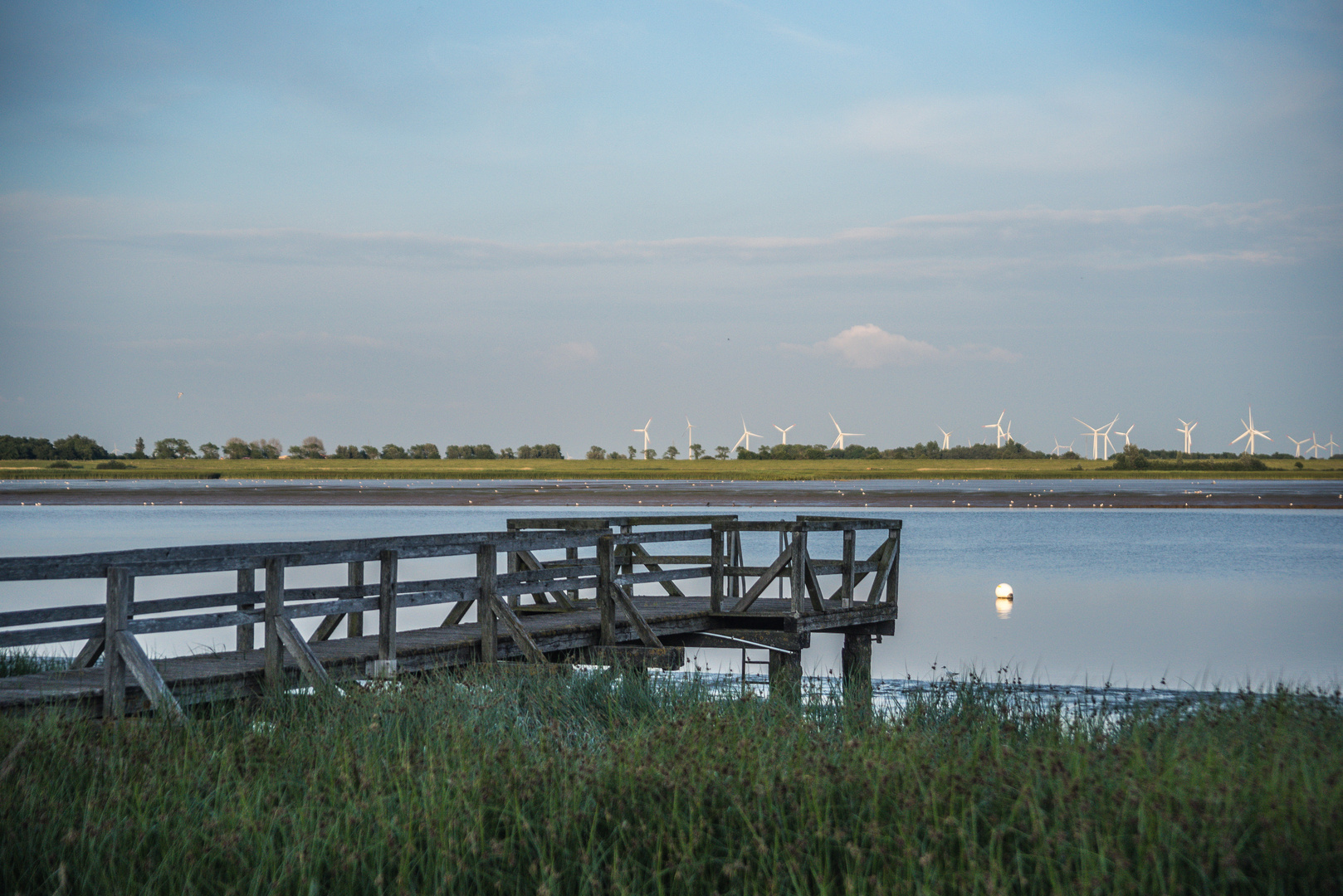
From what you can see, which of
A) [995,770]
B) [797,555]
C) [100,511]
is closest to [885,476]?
[100,511]

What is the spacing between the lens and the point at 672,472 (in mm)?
167250

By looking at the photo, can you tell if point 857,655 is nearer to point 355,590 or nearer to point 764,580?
point 764,580

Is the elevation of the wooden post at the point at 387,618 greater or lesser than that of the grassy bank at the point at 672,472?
greater

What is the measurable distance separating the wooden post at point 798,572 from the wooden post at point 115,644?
8771mm

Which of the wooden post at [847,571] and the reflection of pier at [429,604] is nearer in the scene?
the reflection of pier at [429,604]

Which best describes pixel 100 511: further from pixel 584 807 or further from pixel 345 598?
pixel 584 807

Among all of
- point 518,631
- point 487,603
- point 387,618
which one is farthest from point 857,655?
point 387,618

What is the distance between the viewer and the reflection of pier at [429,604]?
28.6ft

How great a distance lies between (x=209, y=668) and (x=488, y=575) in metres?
3.13

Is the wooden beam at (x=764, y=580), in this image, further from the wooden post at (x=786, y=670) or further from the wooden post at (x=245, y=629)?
the wooden post at (x=245, y=629)

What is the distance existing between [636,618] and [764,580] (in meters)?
2.49

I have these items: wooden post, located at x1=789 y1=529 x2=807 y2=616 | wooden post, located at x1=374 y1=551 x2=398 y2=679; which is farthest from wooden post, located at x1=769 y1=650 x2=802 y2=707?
wooden post, located at x1=374 y1=551 x2=398 y2=679

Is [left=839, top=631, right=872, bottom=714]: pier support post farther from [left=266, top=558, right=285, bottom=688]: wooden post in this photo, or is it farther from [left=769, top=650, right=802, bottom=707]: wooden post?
[left=266, top=558, right=285, bottom=688]: wooden post

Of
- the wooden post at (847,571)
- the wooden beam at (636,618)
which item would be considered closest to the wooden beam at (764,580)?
the wooden post at (847,571)
